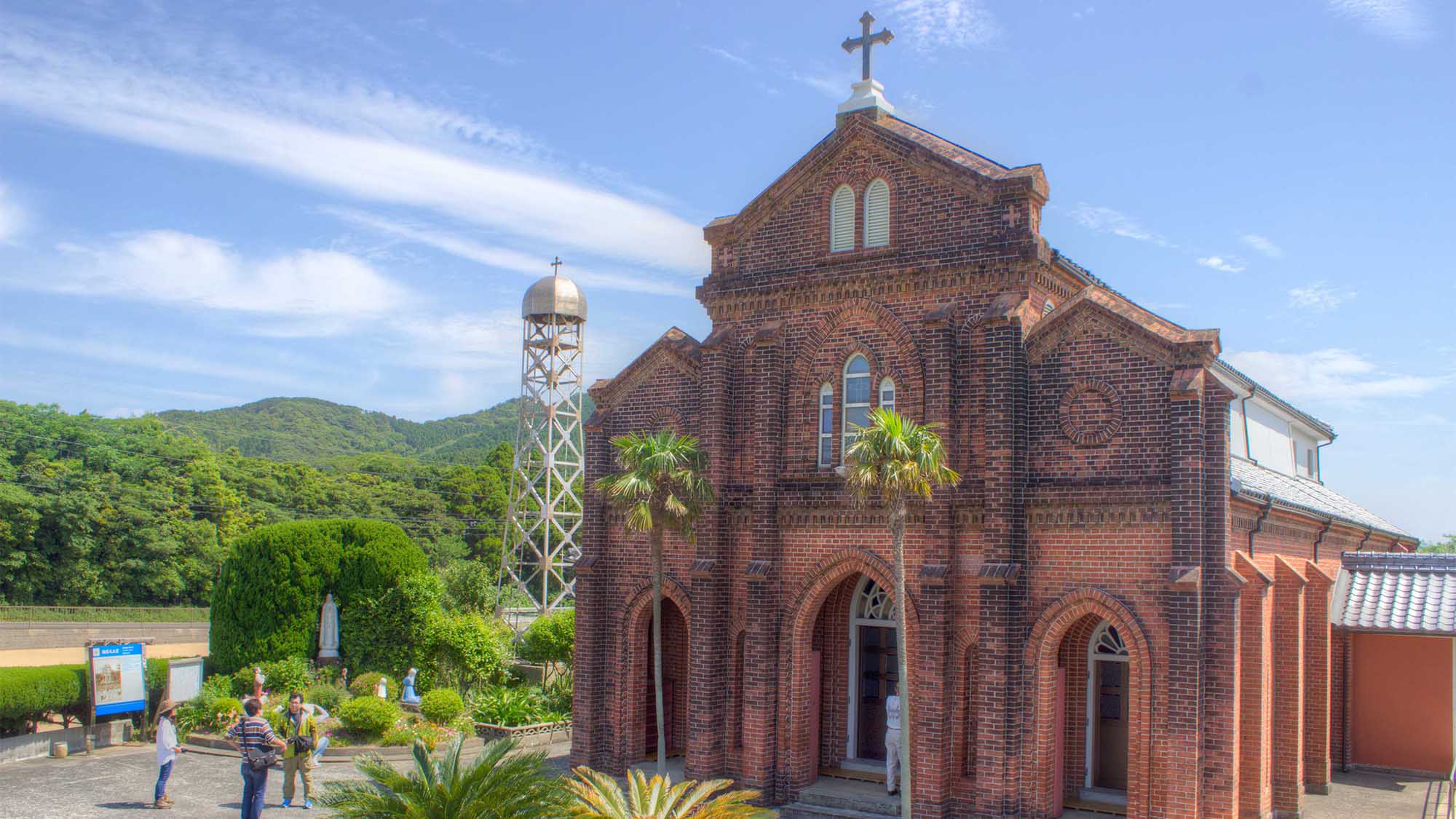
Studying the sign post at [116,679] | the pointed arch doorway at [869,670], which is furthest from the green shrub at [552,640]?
the pointed arch doorway at [869,670]

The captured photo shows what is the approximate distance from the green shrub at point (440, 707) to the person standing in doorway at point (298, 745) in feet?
22.7

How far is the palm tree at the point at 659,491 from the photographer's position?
18.4m

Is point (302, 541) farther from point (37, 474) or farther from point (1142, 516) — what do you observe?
point (37, 474)

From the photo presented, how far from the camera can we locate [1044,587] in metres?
16.5

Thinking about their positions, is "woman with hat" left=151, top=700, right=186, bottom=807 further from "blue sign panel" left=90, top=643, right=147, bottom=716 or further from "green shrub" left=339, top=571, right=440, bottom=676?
"green shrub" left=339, top=571, right=440, bottom=676

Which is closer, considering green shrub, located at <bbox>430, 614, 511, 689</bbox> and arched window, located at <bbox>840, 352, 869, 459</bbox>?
arched window, located at <bbox>840, 352, 869, 459</bbox>

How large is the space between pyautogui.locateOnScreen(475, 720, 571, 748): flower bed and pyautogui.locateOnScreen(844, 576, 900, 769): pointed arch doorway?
305 inches

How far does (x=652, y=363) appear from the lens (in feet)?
69.3

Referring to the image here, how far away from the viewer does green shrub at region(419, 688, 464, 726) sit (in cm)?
2472

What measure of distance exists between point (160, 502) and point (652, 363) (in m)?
44.5

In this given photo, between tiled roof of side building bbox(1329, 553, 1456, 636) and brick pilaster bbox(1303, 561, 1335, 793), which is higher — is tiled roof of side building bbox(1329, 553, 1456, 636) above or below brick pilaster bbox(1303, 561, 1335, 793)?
above

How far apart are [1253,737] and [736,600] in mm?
8103

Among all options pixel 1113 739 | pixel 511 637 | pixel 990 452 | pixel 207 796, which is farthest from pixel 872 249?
pixel 511 637

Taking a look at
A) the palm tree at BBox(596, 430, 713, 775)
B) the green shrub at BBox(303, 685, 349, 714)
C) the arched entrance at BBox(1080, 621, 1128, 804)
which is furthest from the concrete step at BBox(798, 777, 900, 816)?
the green shrub at BBox(303, 685, 349, 714)
